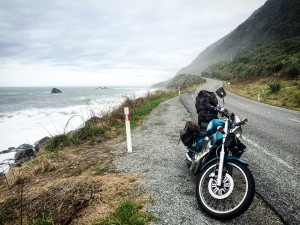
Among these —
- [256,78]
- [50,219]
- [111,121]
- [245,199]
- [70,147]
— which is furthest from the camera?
[256,78]

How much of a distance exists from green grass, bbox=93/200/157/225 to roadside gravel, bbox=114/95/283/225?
16 centimetres

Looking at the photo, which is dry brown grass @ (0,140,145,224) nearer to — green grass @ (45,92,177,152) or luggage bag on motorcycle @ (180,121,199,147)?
luggage bag on motorcycle @ (180,121,199,147)

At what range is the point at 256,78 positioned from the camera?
118ft

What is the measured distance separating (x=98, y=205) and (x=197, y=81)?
51987mm

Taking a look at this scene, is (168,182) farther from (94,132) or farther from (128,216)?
(94,132)

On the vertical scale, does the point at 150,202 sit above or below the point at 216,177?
below

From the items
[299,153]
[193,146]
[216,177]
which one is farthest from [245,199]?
[299,153]

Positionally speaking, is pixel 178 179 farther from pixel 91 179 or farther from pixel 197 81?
pixel 197 81

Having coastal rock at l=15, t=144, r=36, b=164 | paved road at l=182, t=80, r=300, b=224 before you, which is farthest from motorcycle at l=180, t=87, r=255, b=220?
coastal rock at l=15, t=144, r=36, b=164

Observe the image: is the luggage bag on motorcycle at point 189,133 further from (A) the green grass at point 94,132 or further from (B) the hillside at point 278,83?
(B) the hillside at point 278,83

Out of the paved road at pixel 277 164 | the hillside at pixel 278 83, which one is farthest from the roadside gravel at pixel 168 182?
the hillside at pixel 278 83

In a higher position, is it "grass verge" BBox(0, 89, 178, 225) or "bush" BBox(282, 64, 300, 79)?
"bush" BBox(282, 64, 300, 79)

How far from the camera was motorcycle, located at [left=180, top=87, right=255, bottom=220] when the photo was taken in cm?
295

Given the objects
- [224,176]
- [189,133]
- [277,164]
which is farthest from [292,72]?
[224,176]
